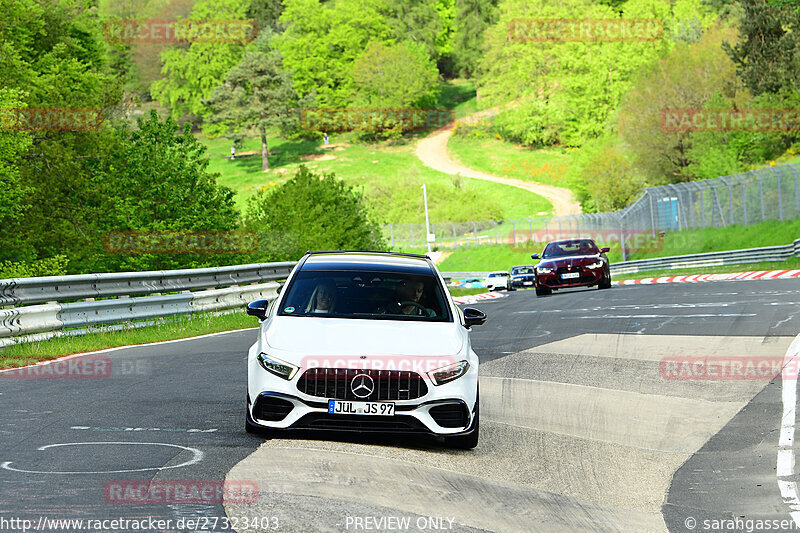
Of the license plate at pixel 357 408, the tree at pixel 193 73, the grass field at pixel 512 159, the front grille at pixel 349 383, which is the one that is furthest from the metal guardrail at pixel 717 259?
the tree at pixel 193 73

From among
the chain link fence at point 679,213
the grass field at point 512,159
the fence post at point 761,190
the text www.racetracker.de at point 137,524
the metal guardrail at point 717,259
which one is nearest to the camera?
the text www.racetracker.de at point 137,524

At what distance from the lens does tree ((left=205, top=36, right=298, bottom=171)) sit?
406ft

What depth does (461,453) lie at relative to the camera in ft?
25.8

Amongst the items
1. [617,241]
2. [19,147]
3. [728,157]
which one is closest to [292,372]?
[19,147]

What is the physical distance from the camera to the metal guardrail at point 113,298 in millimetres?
14453

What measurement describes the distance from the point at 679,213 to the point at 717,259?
9016 mm

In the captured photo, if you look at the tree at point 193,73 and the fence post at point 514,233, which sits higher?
the tree at point 193,73

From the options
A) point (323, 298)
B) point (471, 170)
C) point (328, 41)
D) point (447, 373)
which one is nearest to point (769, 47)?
point (323, 298)

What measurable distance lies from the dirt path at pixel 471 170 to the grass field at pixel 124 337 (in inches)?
2840

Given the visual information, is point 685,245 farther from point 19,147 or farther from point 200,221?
point 19,147

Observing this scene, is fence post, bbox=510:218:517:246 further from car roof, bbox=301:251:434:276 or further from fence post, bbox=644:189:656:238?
car roof, bbox=301:251:434:276

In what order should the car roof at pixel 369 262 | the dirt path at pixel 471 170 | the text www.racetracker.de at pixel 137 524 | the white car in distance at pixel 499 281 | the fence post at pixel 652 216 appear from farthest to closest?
the dirt path at pixel 471 170 → the fence post at pixel 652 216 → the white car in distance at pixel 499 281 → the car roof at pixel 369 262 → the text www.racetracker.de at pixel 137 524

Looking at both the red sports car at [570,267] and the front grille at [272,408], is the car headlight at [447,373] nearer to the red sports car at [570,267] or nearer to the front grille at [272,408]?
the front grille at [272,408]

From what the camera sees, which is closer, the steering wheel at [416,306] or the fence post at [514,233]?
the steering wheel at [416,306]
